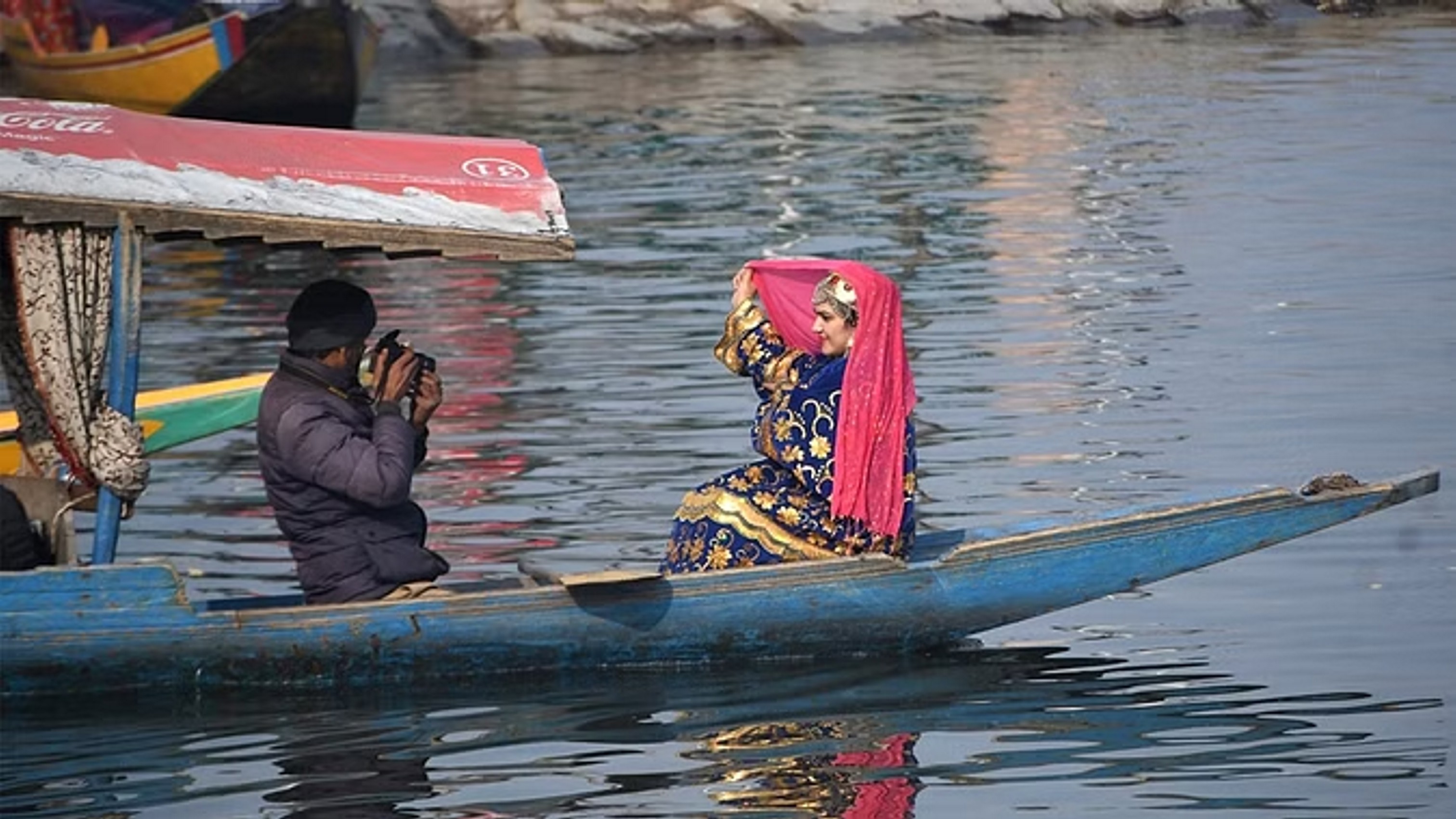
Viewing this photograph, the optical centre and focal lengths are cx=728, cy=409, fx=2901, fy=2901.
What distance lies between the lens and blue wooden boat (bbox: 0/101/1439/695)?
25.6ft

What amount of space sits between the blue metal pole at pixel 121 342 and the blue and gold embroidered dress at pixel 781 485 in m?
1.59

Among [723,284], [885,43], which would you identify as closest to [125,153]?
[723,284]

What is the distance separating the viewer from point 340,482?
7789 mm

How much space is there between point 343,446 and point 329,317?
1.15ft

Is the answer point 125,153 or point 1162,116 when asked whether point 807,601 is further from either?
point 1162,116

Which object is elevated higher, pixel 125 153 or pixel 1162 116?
pixel 125 153

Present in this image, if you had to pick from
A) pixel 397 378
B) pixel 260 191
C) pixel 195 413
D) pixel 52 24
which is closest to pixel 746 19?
pixel 52 24

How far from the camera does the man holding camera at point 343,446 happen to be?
7758 mm

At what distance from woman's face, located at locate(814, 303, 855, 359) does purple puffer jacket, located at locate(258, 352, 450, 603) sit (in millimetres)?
1151

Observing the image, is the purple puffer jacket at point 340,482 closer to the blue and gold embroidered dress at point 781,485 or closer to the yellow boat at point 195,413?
the blue and gold embroidered dress at point 781,485

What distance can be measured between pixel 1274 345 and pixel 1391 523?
11.2 ft

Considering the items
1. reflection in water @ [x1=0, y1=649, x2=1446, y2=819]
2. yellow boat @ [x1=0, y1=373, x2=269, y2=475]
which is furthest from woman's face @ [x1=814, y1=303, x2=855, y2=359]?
yellow boat @ [x1=0, y1=373, x2=269, y2=475]

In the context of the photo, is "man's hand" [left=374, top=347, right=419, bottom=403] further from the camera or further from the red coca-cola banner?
the red coca-cola banner

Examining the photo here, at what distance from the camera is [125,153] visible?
7.88 metres
